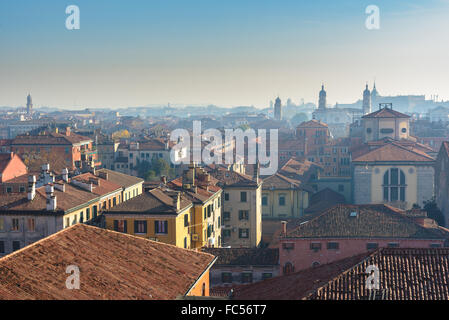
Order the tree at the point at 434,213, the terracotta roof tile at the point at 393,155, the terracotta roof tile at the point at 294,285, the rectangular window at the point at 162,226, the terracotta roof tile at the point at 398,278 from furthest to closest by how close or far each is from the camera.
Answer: the terracotta roof tile at the point at 393,155 < the tree at the point at 434,213 < the rectangular window at the point at 162,226 < the terracotta roof tile at the point at 294,285 < the terracotta roof tile at the point at 398,278

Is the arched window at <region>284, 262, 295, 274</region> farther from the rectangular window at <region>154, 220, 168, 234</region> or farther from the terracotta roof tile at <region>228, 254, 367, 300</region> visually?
the terracotta roof tile at <region>228, 254, 367, 300</region>

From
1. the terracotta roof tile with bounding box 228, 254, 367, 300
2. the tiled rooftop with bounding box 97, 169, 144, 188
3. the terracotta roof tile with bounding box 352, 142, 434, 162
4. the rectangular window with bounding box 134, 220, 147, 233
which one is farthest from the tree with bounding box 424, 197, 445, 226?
the terracotta roof tile with bounding box 228, 254, 367, 300

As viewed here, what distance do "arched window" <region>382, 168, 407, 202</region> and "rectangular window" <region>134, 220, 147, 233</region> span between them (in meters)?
28.2

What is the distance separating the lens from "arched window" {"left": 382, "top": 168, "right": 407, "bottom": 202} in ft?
161

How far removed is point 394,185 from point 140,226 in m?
29.0

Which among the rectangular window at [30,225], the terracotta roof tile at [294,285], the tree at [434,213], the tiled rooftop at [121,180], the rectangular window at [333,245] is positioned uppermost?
the tiled rooftop at [121,180]

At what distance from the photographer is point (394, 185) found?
49.2 m

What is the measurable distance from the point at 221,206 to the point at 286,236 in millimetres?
8953

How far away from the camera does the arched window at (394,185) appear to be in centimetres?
4906

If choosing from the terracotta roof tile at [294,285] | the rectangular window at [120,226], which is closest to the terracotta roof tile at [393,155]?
the rectangular window at [120,226]

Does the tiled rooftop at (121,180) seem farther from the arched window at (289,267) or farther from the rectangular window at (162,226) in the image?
the arched window at (289,267)

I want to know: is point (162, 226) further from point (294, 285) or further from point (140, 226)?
point (294, 285)

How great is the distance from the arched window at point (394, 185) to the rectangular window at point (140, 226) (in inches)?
1110
